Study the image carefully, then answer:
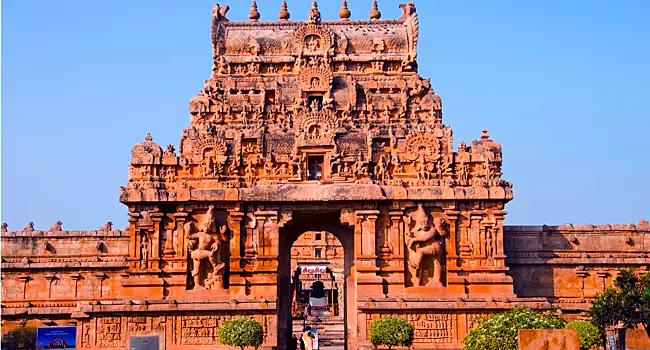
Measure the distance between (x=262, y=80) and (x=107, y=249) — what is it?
907 cm

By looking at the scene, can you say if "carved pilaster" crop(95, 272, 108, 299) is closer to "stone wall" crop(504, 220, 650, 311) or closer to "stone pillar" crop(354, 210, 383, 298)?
"stone pillar" crop(354, 210, 383, 298)

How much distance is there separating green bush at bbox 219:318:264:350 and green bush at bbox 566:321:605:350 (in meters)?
9.52

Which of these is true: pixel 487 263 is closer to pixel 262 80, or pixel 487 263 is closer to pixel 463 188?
pixel 463 188

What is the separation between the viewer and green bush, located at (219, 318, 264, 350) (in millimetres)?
25062

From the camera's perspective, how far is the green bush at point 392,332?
25.2m

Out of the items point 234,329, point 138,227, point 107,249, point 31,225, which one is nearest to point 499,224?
point 234,329

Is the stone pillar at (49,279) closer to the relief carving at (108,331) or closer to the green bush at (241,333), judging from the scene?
the relief carving at (108,331)

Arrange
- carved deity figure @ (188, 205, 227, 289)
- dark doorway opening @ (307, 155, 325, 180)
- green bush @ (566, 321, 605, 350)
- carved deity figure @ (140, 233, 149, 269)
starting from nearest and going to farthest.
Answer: green bush @ (566, 321, 605, 350) < carved deity figure @ (188, 205, 227, 289) < carved deity figure @ (140, 233, 149, 269) < dark doorway opening @ (307, 155, 325, 180)

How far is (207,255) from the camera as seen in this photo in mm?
27828

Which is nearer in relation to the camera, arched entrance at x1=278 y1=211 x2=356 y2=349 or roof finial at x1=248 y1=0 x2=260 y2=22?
arched entrance at x1=278 y1=211 x2=356 y2=349

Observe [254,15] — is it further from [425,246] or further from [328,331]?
[328,331]

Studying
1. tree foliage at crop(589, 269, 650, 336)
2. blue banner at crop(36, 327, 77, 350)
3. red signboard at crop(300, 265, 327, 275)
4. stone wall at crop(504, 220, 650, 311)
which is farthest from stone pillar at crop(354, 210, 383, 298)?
red signboard at crop(300, 265, 327, 275)

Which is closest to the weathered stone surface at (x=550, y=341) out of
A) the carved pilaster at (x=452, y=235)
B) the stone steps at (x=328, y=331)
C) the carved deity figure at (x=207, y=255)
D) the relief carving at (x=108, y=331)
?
the carved pilaster at (x=452, y=235)

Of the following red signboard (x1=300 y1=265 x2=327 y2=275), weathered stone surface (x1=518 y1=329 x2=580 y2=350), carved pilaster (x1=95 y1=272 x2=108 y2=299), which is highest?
red signboard (x1=300 y1=265 x2=327 y2=275)
